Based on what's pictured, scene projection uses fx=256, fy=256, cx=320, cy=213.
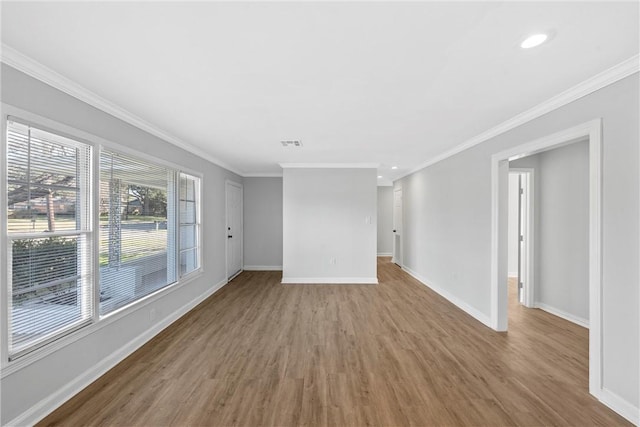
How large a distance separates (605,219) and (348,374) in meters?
2.45

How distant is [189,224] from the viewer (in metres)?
4.04

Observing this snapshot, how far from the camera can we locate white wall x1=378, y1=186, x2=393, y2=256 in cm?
878

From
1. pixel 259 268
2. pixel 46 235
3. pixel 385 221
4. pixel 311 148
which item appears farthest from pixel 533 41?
pixel 385 221

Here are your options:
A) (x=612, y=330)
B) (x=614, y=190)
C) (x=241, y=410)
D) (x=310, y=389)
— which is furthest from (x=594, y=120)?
(x=241, y=410)

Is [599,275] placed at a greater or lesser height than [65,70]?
lesser

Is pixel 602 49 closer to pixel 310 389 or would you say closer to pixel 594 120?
pixel 594 120

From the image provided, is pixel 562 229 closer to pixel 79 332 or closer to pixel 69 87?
pixel 79 332

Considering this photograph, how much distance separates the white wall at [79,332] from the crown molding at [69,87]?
4cm

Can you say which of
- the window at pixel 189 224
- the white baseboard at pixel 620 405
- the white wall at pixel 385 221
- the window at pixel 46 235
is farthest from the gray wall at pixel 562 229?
the window at pixel 46 235

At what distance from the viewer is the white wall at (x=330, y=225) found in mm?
5516

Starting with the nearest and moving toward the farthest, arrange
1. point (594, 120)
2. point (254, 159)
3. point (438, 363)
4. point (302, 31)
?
point (302, 31), point (594, 120), point (438, 363), point (254, 159)

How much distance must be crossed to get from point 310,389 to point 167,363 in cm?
148

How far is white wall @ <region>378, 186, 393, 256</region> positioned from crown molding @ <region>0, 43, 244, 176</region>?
681cm

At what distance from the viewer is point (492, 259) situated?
10.8 feet
